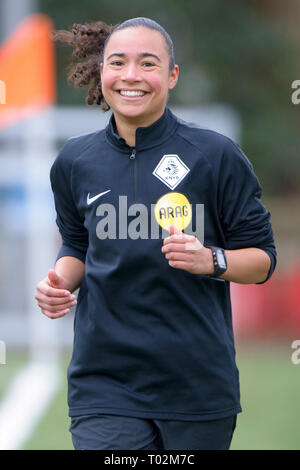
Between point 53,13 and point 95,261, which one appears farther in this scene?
Result: point 53,13

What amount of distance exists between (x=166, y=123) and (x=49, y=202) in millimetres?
8029

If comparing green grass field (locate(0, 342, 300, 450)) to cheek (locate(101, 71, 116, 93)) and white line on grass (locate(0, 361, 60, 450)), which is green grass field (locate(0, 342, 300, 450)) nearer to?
white line on grass (locate(0, 361, 60, 450))

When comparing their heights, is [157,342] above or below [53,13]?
below

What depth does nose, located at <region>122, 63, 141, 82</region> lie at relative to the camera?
3801 mm

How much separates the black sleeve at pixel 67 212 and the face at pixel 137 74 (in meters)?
0.32

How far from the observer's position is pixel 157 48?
385cm

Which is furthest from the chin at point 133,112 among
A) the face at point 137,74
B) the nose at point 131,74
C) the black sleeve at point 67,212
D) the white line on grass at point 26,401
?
the white line on grass at point 26,401

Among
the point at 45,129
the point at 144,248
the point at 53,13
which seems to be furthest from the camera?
the point at 53,13

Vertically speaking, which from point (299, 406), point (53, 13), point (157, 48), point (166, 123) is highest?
point (53, 13)

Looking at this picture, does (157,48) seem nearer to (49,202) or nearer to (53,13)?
(49,202)

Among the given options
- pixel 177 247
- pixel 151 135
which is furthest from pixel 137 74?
pixel 177 247

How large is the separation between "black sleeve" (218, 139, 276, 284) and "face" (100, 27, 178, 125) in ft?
1.07

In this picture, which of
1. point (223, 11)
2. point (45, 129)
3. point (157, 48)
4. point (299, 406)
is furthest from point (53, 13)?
point (157, 48)

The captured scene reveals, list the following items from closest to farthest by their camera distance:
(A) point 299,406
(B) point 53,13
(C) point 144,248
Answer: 1. (C) point 144,248
2. (A) point 299,406
3. (B) point 53,13
